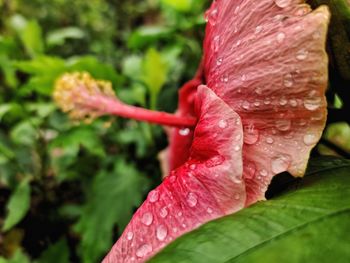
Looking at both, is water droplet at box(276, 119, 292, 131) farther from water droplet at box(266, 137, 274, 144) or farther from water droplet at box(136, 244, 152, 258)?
water droplet at box(136, 244, 152, 258)

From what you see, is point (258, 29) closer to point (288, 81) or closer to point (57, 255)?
point (288, 81)

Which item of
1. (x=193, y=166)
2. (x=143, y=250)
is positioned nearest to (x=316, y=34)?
(x=193, y=166)

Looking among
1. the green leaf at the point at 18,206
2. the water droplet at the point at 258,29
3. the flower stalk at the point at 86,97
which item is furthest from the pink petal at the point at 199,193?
the green leaf at the point at 18,206

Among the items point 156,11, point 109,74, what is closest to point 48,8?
point 156,11

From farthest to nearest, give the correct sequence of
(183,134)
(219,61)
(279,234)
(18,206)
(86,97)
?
1. (18,206)
2. (86,97)
3. (183,134)
4. (219,61)
5. (279,234)

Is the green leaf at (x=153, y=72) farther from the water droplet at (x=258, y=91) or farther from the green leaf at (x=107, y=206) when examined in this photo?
the water droplet at (x=258, y=91)

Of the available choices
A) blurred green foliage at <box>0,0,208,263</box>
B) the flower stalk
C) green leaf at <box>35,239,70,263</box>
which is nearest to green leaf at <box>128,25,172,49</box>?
blurred green foliage at <box>0,0,208,263</box>
